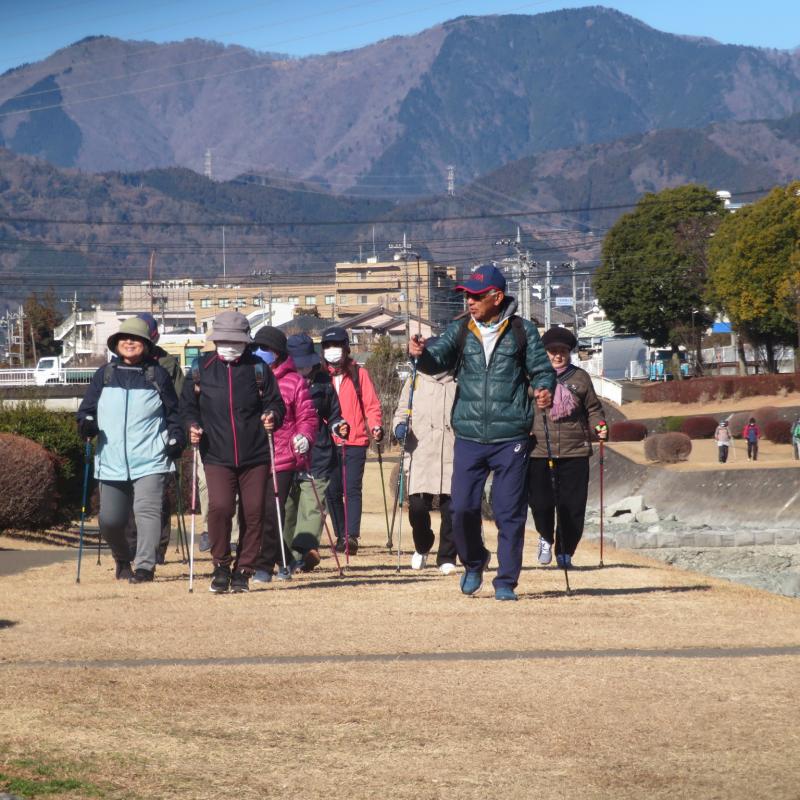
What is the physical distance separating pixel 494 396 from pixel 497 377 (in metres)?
0.12

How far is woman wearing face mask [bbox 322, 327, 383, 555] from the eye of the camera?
15.3 meters

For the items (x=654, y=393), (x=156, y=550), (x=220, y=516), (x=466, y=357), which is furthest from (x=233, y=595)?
(x=654, y=393)

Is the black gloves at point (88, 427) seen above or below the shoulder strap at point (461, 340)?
below

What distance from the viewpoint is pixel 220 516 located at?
11.8m

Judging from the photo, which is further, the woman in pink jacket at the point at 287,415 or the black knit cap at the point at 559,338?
the black knit cap at the point at 559,338

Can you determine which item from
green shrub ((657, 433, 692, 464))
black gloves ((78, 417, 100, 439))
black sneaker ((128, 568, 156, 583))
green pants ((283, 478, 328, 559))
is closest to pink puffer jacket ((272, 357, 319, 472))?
green pants ((283, 478, 328, 559))

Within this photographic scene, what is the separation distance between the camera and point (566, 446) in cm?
1365

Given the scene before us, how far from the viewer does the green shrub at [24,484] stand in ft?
64.1

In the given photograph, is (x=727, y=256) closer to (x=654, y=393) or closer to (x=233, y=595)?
(x=654, y=393)

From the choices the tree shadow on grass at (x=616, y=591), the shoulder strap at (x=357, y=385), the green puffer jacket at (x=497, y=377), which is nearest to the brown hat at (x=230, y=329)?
the green puffer jacket at (x=497, y=377)

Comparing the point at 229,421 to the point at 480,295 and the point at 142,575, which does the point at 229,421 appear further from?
the point at 480,295

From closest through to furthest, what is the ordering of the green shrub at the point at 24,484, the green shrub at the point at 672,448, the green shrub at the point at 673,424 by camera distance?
the green shrub at the point at 24,484 → the green shrub at the point at 672,448 → the green shrub at the point at 673,424

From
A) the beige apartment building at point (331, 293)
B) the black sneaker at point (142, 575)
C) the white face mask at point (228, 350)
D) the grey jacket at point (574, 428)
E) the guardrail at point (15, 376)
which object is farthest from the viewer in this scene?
the beige apartment building at point (331, 293)

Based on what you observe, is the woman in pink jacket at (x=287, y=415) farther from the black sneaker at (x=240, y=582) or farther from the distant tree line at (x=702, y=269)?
the distant tree line at (x=702, y=269)
